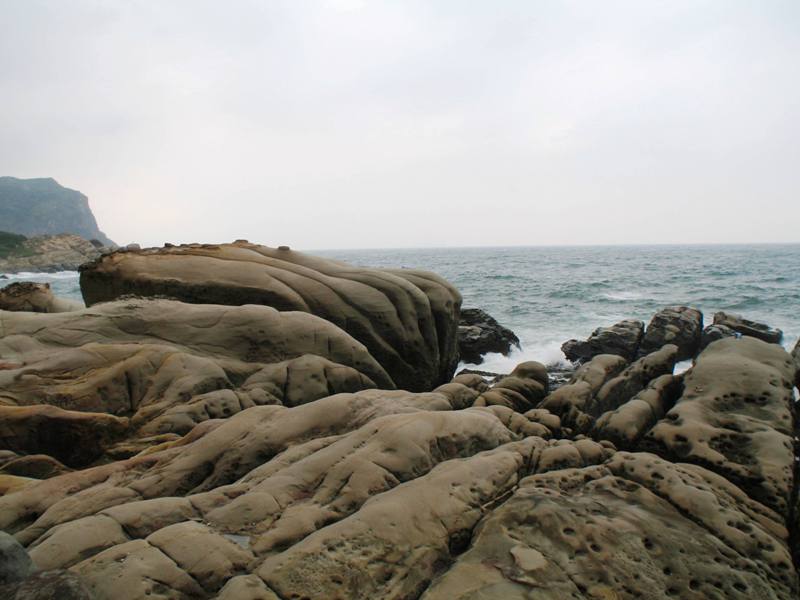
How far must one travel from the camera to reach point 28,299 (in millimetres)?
14188

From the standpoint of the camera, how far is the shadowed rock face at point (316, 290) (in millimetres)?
10844

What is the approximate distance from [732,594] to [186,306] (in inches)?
371

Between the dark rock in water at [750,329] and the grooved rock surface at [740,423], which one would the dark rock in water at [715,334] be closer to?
the dark rock in water at [750,329]

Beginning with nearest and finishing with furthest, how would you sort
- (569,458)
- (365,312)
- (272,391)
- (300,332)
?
(569,458), (272,391), (300,332), (365,312)

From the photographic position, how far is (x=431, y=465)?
5.28 m

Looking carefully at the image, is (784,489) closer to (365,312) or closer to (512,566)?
(512,566)

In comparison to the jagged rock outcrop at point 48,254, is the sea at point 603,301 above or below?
below

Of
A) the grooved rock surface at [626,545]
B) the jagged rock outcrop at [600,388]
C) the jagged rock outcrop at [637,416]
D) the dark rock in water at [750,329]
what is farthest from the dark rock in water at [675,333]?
the grooved rock surface at [626,545]

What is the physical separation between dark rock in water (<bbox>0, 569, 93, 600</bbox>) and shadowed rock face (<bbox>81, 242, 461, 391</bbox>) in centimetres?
792

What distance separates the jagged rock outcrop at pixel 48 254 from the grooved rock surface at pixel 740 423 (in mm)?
85751

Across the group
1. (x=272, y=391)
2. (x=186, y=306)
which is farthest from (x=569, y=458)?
(x=186, y=306)

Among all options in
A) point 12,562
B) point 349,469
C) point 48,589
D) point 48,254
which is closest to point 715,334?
point 349,469

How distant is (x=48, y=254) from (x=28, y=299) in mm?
92641

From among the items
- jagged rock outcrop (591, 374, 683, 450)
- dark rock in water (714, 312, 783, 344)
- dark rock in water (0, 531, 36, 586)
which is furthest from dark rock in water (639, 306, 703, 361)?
dark rock in water (0, 531, 36, 586)
